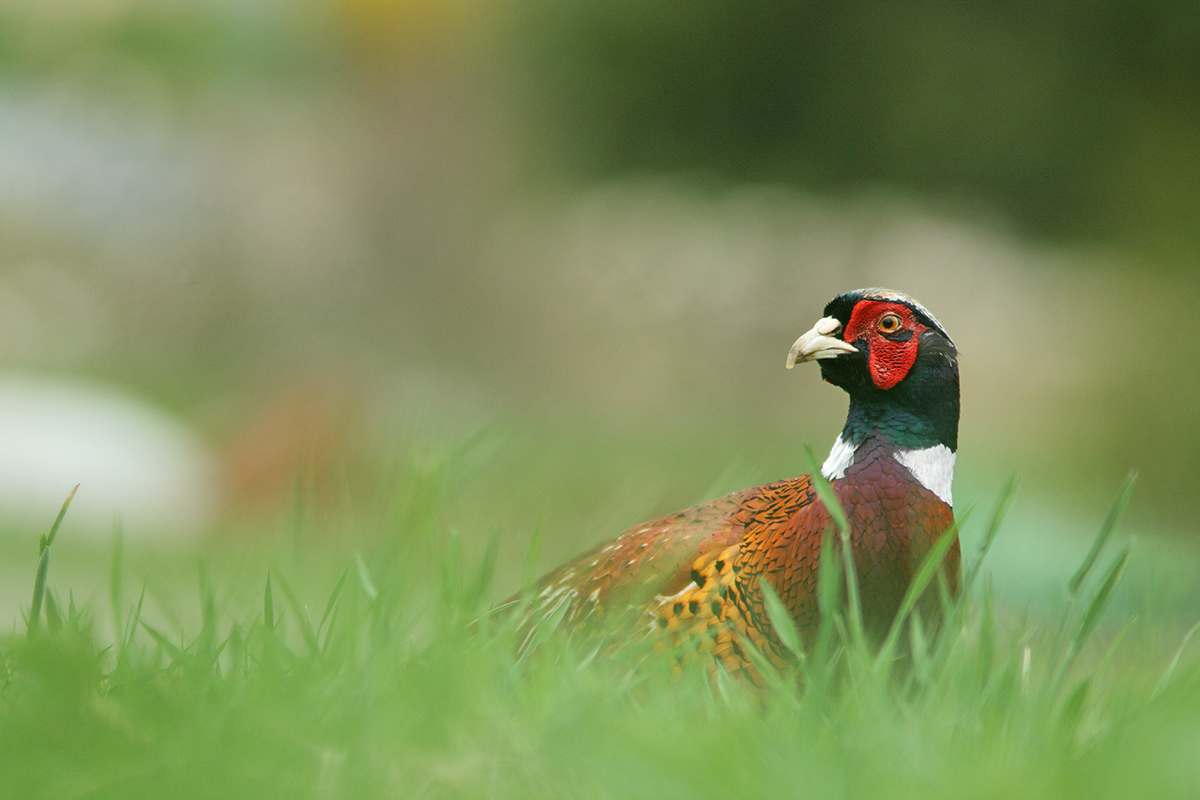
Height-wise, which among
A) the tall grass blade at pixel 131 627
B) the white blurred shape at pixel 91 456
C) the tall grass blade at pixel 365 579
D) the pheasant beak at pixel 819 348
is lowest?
the white blurred shape at pixel 91 456

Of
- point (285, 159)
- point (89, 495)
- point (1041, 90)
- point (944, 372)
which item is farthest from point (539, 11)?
point (944, 372)

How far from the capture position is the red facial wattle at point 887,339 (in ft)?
4.65

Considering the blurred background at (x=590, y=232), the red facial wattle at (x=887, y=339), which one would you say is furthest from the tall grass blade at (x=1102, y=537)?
the blurred background at (x=590, y=232)

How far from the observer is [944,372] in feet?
4.68

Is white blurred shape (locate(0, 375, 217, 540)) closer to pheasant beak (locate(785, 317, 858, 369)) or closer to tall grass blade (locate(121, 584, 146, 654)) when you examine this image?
tall grass blade (locate(121, 584, 146, 654))

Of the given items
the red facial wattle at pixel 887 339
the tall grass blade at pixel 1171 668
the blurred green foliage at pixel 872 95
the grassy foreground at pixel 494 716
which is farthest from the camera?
the blurred green foliage at pixel 872 95

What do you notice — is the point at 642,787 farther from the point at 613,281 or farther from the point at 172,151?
the point at 613,281

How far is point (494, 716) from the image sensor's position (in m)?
0.91

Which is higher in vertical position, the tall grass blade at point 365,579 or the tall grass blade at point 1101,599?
the tall grass blade at point 1101,599

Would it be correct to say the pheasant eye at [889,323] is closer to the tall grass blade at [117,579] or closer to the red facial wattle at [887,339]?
the red facial wattle at [887,339]

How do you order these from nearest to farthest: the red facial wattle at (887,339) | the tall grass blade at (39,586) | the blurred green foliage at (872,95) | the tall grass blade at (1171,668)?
the tall grass blade at (39,586) < the tall grass blade at (1171,668) < the red facial wattle at (887,339) < the blurred green foliage at (872,95)

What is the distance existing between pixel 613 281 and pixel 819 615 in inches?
266

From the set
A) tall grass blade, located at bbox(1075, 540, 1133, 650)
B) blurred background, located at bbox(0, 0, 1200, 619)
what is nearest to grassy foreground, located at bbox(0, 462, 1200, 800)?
tall grass blade, located at bbox(1075, 540, 1133, 650)

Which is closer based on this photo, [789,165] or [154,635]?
[154,635]
